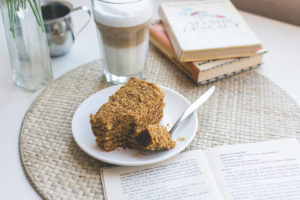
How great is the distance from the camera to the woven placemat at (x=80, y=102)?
0.79m

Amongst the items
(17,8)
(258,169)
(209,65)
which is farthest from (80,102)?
(258,169)

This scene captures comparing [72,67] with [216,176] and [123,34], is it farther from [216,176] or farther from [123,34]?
[216,176]

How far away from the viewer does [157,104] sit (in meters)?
0.87

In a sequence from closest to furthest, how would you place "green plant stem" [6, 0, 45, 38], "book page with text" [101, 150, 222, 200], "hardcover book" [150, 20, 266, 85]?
1. "book page with text" [101, 150, 222, 200]
2. "green plant stem" [6, 0, 45, 38]
3. "hardcover book" [150, 20, 266, 85]

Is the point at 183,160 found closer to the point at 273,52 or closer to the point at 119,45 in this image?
the point at 119,45

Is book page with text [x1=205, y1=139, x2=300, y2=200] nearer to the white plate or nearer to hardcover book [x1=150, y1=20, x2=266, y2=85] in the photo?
the white plate

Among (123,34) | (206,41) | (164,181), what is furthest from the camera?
(206,41)

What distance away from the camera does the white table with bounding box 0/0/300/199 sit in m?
0.80

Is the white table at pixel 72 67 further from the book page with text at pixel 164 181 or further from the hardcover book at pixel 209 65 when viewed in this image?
the book page with text at pixel 164 181

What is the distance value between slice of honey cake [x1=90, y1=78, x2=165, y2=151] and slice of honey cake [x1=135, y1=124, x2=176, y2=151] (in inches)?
0.8

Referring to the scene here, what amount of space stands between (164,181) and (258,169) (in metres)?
0.23

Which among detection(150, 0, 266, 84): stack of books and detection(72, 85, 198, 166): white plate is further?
detection(150, 0, 266, 84): stack of books

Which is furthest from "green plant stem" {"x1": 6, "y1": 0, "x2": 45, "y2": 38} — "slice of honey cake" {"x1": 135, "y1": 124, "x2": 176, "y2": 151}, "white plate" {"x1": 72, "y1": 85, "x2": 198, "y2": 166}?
"slice of honey cake" {"x1": 135, "y1": 124, "x2": 176, "y2": 151}

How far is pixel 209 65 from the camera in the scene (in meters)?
1.07
